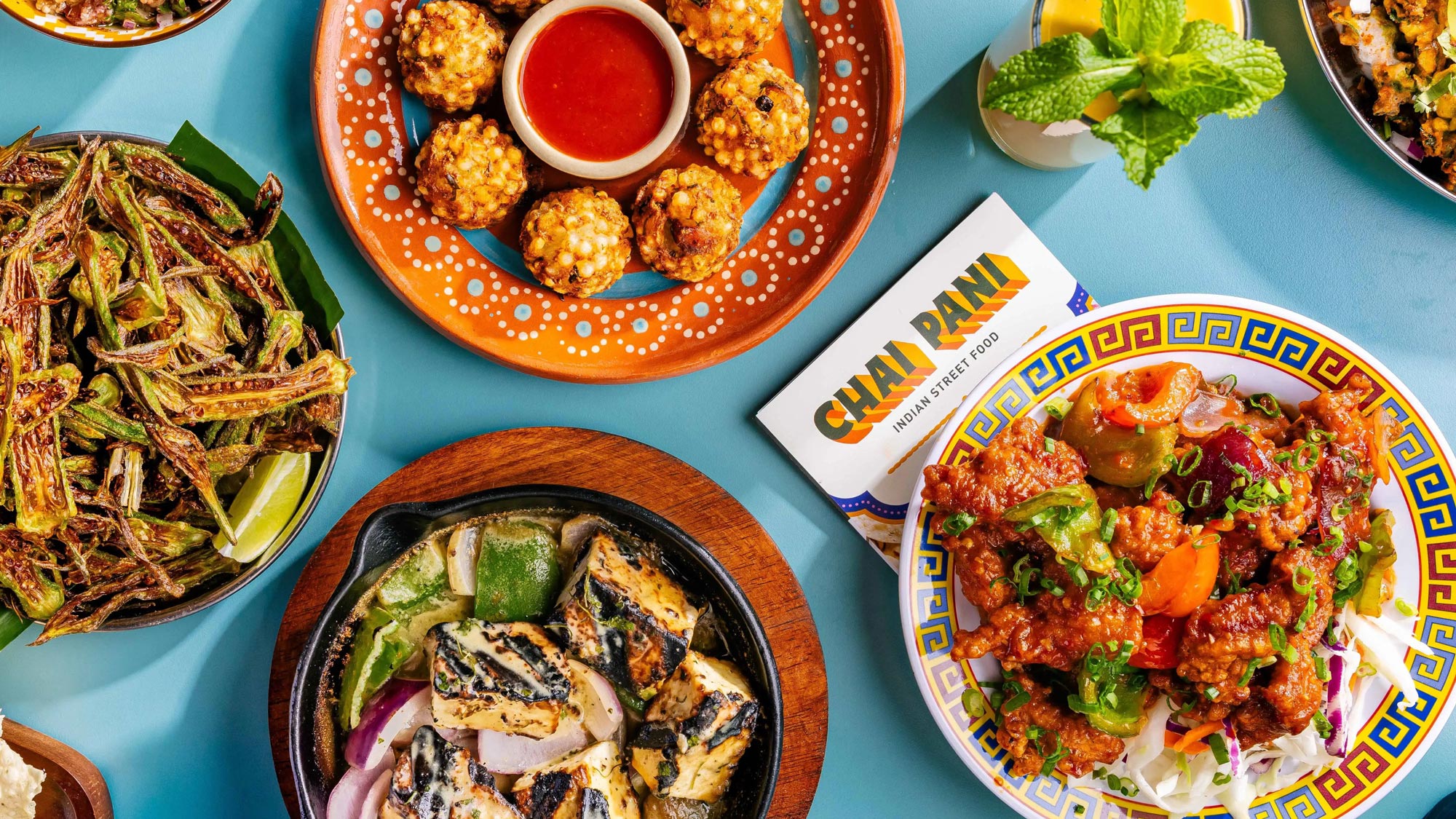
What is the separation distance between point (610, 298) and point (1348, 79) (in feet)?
6.07

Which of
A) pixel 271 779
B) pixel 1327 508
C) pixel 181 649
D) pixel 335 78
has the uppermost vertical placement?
pixel 335 78

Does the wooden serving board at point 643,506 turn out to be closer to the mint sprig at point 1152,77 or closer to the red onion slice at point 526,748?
the red onion slice at point 526,748

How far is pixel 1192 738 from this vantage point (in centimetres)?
204

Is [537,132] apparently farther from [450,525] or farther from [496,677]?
[496,677]

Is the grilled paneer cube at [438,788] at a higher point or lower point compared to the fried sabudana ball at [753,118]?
lower

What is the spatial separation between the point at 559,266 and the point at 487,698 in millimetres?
921

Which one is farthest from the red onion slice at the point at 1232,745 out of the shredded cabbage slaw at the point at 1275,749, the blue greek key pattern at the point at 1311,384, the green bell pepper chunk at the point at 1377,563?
the green bell pepper chunk at the point at 1377,563

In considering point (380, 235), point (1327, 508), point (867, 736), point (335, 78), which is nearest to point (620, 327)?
point (380, 235)

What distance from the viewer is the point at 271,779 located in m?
2.24

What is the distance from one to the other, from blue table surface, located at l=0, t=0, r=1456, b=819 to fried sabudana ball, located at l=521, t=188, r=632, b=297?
0.31m

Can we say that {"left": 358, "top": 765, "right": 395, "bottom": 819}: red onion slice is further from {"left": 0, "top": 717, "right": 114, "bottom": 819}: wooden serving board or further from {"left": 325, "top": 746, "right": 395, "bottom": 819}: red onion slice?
{"left": 0, "top": 717, "right": 114, "bottom": 819}: wooden serving board

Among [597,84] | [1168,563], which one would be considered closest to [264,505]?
[597,84]

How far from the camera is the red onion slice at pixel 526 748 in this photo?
198 centimetres

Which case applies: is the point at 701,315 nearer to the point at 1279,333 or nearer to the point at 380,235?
the point at 380,235
